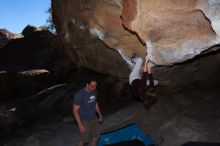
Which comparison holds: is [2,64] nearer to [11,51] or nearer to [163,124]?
[11,51]

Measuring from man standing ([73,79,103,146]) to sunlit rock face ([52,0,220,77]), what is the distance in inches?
61.4

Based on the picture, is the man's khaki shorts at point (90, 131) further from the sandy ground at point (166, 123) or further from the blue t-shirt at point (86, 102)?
the sandy ground at point (166, 123)

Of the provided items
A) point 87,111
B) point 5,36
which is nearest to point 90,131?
point 87,111

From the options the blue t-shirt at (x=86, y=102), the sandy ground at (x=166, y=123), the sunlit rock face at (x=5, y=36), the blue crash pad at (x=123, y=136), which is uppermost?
the sunlit rock face at (x=5, y=36)

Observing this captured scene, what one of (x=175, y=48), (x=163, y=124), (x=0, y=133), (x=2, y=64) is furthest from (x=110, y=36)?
(x=2, y=64)

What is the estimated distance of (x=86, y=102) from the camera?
24.5ft

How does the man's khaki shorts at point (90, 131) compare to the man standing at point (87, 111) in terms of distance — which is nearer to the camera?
the man standing at point (87, 111)

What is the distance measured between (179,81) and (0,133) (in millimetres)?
6675

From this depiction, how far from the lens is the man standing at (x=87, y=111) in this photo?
7.34 metres

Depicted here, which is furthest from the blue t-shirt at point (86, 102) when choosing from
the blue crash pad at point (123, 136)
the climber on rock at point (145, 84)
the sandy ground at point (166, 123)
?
the sandy ground at point (166, 123)

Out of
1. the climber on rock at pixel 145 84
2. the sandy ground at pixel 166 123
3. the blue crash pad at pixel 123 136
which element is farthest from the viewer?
the sandy ground at pixel 166 123

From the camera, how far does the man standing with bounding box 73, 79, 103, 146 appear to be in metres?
7.34

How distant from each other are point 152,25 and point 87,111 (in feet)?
7.67

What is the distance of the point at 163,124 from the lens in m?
9.28
